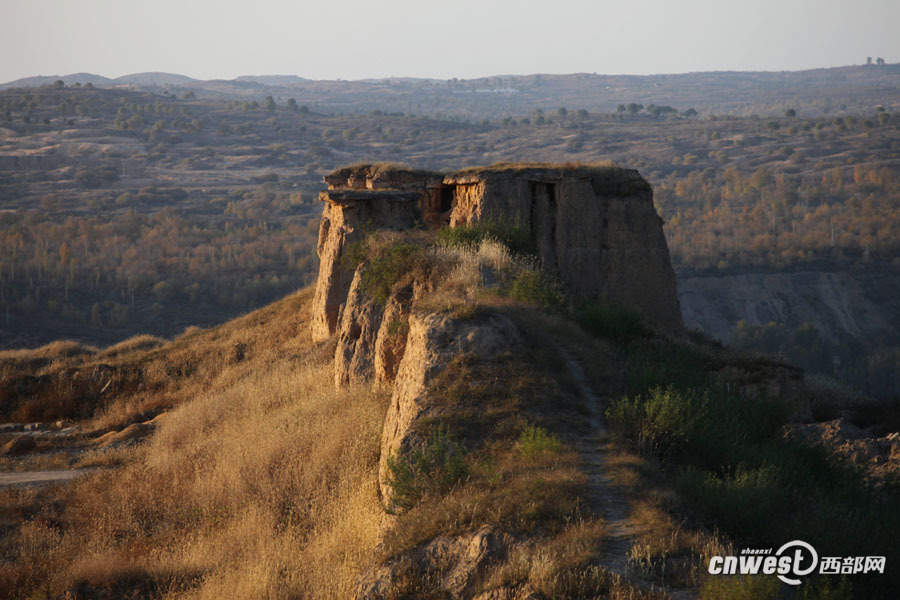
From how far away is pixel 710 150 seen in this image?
101938 millimetres

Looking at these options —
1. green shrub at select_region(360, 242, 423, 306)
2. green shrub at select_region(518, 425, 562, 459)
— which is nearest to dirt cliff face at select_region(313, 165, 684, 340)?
green shrub at select_region(360, 242, 423, 306)

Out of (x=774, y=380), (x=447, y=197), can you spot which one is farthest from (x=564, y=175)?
(x=774, y=380)

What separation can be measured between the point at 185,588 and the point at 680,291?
5608cm

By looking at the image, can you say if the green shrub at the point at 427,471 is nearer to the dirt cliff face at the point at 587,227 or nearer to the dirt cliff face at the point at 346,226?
the dirt cliff face at the point at 587,227

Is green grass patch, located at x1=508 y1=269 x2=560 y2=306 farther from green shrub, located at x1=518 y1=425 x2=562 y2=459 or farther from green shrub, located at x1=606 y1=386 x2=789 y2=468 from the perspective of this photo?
green shrub, located at x1=518 y1=425 x2=562 y2=459

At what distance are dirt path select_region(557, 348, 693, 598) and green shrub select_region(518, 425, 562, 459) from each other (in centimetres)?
29

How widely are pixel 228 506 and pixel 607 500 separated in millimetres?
5372

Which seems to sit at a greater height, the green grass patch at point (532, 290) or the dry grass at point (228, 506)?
the green grass patch at point (532, 290)

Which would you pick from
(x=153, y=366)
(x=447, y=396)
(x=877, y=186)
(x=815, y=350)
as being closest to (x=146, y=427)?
(x=153, y=366)

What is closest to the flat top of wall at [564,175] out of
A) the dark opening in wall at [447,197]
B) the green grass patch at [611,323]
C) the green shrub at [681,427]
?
the dark opening in wall at [447,197]

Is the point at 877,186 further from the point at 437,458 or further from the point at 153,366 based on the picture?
the point at 437,458

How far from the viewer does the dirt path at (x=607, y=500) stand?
17.8 feet

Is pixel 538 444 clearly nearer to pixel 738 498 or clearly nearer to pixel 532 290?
pixel 738 498

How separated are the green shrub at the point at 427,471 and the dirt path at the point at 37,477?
799cm
